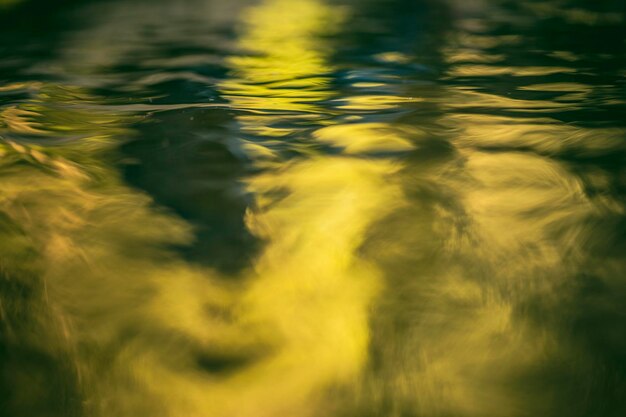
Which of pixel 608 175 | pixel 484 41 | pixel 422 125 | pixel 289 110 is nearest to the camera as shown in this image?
pixel 608 175

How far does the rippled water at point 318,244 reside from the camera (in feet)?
1.85

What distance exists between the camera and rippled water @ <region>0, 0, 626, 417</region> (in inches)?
22.2

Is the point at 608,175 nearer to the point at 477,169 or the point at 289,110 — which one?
the point at 477,169

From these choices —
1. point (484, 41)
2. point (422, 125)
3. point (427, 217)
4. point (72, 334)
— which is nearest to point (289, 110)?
point (422, 125)

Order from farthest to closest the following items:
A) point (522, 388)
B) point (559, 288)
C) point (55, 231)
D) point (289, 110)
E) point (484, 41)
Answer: point (484, 41) < point (289, 110) < point (55, 231) < point (559, 288) < point (522, 388)

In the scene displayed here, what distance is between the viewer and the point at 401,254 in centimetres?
77

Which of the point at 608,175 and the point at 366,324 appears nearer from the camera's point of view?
the point at 366,324

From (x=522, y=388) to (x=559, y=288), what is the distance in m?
0.17

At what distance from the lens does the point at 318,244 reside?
0.81 meters

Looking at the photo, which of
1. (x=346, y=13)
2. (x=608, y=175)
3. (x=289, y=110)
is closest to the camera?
(x=608, y=175)

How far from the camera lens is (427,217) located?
2.82 ft

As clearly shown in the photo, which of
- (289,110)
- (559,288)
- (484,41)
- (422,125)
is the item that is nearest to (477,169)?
(422,125)

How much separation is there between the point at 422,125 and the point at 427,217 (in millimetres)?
428

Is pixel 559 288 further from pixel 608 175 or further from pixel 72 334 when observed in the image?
pixel 72 334
